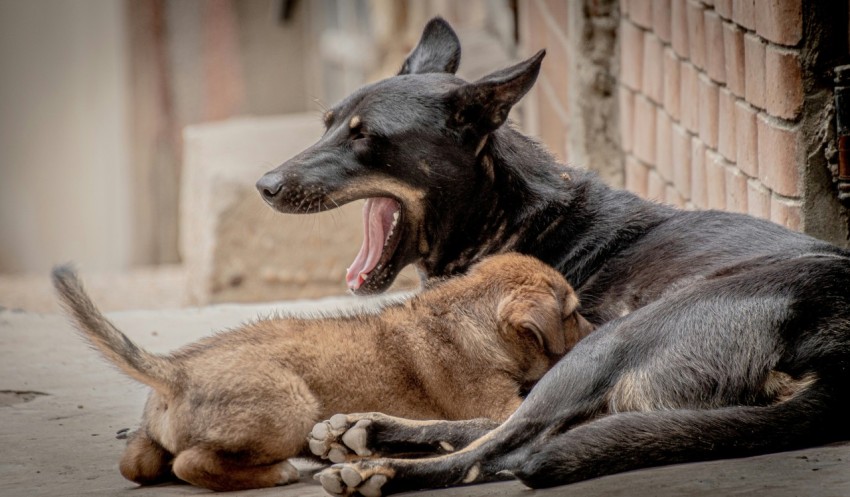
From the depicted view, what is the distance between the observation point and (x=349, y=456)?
11.0 feet

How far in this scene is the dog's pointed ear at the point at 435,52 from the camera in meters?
4.62

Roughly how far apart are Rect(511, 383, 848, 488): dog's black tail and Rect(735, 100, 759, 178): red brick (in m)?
1.47

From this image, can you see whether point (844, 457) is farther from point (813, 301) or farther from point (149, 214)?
point (149, 214)

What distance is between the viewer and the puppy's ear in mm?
3561

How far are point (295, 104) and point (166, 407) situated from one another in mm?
10222

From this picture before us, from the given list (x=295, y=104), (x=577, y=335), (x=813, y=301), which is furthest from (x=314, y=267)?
(x=295, y=104)

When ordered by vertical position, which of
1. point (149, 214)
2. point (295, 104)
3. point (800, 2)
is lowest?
point (149, 214)

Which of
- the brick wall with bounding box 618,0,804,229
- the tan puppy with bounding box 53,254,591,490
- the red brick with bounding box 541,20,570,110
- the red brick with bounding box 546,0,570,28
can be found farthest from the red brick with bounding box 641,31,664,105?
the tan puppy with bounding box 53,254,591,490

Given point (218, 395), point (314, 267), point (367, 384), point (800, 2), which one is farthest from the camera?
point (314, 267)

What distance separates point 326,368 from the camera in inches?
135

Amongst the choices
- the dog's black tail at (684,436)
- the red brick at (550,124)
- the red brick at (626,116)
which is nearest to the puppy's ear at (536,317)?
the dog's black tail at (684,436)

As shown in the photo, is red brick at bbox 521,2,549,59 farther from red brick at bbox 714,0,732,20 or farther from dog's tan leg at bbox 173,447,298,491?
dog's tan leg at bbox 173,447,298,491

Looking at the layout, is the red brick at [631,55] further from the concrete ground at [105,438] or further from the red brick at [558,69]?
the concrete ground at [105,438]

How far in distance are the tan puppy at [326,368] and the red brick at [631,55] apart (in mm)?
2234
